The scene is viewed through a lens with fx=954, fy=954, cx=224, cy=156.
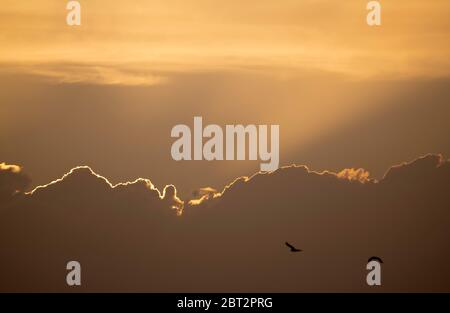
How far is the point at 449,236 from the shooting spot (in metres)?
47.4

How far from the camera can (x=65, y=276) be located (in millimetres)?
42906

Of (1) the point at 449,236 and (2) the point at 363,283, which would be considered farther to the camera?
(1) the point at 449,236
